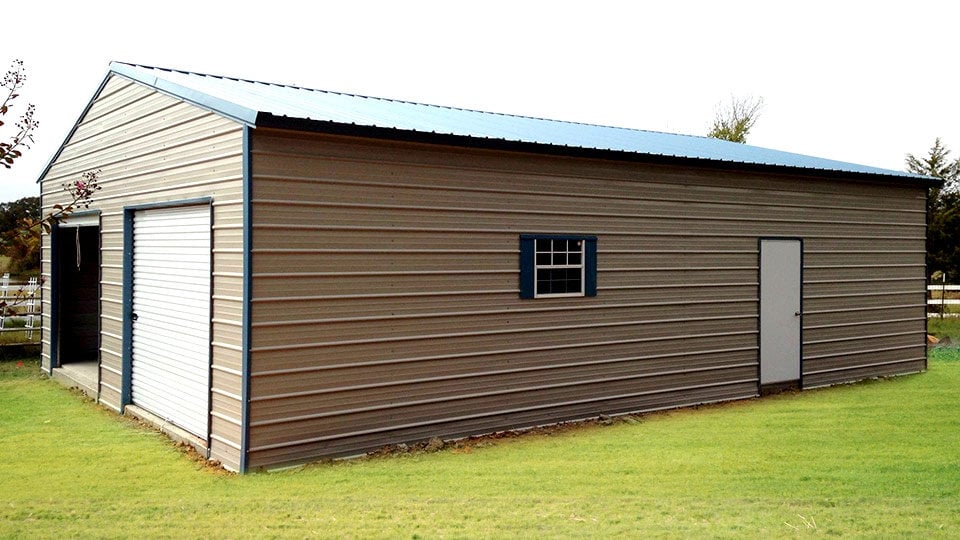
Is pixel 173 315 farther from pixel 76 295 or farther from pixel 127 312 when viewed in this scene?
pixel 76 295

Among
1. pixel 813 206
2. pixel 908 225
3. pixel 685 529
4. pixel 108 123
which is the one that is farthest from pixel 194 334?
pixel 908 225

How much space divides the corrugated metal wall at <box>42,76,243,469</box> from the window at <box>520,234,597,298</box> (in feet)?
9.90

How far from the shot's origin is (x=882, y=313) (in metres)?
12.6

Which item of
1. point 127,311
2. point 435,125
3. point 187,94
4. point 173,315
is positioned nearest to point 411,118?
point 435,125

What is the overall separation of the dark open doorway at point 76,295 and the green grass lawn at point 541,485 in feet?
10.8

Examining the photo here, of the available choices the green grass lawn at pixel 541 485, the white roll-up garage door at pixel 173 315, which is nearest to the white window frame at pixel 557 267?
the green grass lawn at pixel 541 485

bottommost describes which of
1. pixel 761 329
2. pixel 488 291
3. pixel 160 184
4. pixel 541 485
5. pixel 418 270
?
pixel 541 485

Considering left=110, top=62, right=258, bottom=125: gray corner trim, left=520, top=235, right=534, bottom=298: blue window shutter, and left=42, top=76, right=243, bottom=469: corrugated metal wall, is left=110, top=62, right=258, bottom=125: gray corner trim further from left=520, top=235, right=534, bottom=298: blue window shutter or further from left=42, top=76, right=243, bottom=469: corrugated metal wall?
left=520, top=235, right=534, bottom=298: blue window shutter

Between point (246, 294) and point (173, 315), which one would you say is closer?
point (246, 294)

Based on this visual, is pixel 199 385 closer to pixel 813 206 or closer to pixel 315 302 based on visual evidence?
pixel 315 302

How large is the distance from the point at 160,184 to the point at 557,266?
4356 millimetres

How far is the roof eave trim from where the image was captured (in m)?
6.98

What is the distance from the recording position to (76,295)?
12484mm

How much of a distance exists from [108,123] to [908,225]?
1191 centimetres
